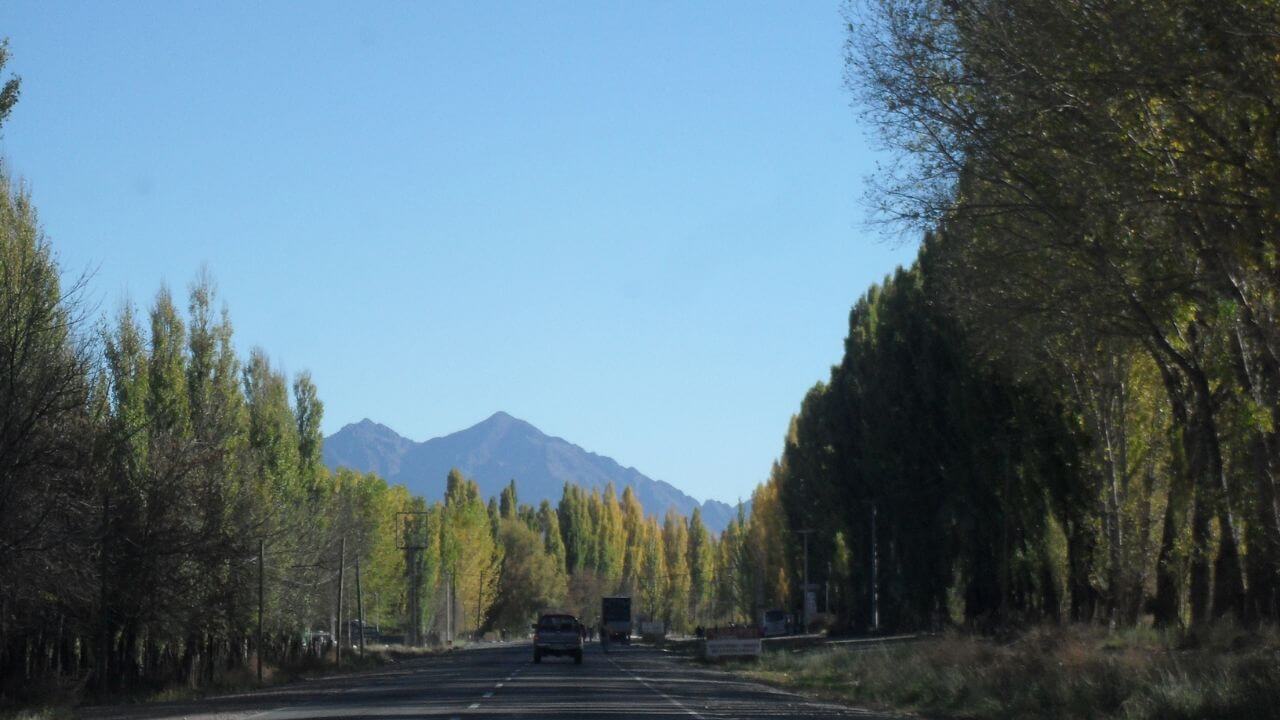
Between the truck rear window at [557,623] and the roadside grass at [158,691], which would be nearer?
the roadside grass at [158,691]

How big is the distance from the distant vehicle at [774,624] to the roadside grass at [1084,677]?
58.2 metres

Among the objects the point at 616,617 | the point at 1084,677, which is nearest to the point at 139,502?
the point at 1084,677

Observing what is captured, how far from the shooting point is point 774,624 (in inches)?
3834

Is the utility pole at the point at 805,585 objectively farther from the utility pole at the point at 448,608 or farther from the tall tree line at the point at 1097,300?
the utility pole at the point at 448,608

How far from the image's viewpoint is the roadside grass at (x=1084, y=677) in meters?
19.8

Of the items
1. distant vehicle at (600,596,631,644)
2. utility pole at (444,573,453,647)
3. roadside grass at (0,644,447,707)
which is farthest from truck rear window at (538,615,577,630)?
utility pole at (444,573,453,647)

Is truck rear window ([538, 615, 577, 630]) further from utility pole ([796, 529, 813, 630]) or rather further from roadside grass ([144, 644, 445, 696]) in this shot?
utility pole ([796, 529, 813, 630])

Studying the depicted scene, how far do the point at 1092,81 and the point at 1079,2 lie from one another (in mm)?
1143

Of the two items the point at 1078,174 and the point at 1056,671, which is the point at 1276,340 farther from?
the point at 1056,671

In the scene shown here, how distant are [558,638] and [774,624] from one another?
142ft

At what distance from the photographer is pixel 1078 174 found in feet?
68.7

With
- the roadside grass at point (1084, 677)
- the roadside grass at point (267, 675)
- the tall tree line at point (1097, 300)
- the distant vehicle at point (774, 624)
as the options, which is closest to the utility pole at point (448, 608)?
the distant vehicle at point (774, 624)

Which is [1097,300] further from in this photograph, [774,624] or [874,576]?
[774,624]

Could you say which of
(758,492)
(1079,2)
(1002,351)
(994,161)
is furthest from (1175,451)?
(758,492)
